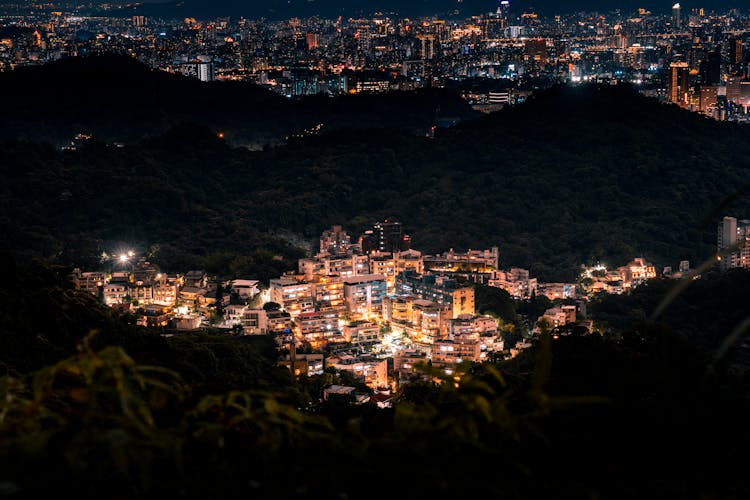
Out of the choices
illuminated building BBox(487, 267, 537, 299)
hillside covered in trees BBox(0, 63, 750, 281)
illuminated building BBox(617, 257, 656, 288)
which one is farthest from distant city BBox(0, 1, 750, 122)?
illuminated building BBox(487, 267, 537, 299)

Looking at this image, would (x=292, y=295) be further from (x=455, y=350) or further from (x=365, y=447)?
(x=365, y=447)

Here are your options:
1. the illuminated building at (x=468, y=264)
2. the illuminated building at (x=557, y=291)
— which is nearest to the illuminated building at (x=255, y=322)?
the illuminated building at (x=468, y=264)

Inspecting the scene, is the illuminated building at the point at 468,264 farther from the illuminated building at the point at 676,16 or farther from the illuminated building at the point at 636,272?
the illuminated building at the point at 676,16

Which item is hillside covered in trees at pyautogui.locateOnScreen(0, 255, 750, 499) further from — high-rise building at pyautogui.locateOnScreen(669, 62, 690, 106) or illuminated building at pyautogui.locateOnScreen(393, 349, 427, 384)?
high-rise building at pyautogui.locateOnScreen(669, 62, 690, 106)

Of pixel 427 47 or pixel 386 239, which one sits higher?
pixel 427 47

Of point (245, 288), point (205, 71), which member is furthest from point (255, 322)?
point (205, 71)

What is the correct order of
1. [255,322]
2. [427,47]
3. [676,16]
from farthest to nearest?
[676,16] → [427,47] → [255,322]
